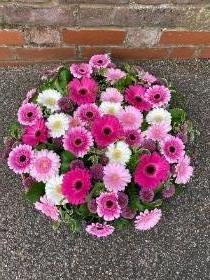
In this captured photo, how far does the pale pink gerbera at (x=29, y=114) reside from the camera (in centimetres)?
201

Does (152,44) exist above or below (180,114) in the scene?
above

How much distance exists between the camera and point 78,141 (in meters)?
1.92

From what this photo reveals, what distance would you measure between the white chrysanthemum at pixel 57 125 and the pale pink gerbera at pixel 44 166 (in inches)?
3.7

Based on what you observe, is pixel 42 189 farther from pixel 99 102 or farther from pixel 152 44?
pixel 152 44

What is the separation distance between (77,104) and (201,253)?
0.86 metres

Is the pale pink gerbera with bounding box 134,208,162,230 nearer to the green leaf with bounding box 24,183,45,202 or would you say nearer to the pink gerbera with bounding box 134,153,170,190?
the pink gerbera with bounding box 134,153,170,190

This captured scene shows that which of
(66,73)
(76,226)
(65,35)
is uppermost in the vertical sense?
(65,35)

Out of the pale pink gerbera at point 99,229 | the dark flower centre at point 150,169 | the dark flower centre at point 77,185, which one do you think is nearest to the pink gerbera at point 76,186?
the dark flower centre at point 77,185

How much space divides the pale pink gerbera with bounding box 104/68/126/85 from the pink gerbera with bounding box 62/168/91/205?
509 millimetres

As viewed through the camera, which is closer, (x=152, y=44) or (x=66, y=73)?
(x=66, y=73)

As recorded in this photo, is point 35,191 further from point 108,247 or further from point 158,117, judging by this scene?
point 158,117

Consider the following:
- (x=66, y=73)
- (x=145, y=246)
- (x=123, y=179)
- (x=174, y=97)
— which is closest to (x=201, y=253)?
(x=145, y=246)

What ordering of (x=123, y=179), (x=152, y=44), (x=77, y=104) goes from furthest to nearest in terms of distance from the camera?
1. (x=152, y=44)
2. (x=77, y=104)
3. (x=123, y=179)

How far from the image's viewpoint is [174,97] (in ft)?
7.63
